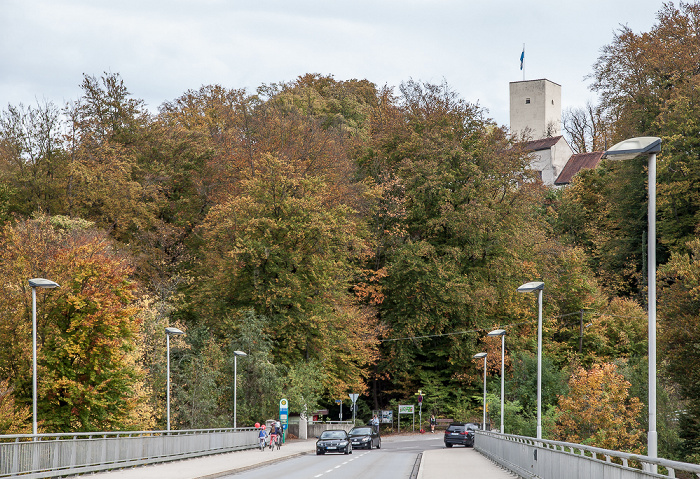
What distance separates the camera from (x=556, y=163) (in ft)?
362

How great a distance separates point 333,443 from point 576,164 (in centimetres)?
7294

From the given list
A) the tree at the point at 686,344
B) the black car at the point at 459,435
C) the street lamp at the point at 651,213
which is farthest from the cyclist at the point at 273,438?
the street lamp at the point at 651,213

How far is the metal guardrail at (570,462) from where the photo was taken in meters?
11.1

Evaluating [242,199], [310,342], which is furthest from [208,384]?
[242,199]

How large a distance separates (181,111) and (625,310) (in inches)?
1528

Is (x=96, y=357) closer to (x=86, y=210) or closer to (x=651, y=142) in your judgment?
(x=86, y=210)

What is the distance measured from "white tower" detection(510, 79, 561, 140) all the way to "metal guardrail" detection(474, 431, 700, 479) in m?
83.2

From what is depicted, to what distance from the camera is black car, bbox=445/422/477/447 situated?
49.6 meters

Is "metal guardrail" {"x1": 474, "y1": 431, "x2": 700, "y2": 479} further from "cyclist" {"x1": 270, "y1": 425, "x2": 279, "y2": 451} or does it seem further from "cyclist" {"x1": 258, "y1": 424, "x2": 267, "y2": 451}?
"cyclist" {"x1": 258, "y1": 424, "x2": 267, "y2": 451}

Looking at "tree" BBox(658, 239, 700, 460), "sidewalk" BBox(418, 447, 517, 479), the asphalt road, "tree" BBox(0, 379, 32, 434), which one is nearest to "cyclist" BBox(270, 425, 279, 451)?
the asphalt road

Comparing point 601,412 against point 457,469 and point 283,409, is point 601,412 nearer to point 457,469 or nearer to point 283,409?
point 283,409

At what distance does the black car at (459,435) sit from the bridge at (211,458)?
7942 mm

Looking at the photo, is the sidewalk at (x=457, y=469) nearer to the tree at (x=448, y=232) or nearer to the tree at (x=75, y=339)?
the tree at (x=75, y=339)

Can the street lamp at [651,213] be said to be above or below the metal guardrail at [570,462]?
above
